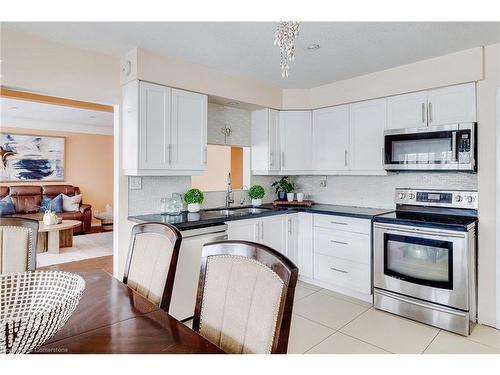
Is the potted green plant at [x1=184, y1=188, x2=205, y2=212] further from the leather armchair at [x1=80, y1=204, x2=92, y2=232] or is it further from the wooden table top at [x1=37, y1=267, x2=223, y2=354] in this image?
the leather armchair at [x1=80, y1=204, x2=92, y2=232]

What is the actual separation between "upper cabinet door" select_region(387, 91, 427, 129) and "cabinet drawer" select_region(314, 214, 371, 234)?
106 cm

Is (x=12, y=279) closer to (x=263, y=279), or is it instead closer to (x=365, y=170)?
(x=263, y=279)

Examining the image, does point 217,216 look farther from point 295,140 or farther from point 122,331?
point 122,331

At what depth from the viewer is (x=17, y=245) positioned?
188 cm

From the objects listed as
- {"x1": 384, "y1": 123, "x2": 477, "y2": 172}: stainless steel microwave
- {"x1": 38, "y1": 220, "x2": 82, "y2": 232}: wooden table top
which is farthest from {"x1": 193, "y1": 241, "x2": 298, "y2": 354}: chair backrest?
{"x1": 38, "y1": 220, "x2": 82, "y2": 232}: wooden table top

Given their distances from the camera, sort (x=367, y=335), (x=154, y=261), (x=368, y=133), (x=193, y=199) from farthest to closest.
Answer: (x=368, y=133) → (x=193, y=199) → (x=367, y=335) → (x=154, y=261)

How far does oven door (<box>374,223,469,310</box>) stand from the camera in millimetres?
2527

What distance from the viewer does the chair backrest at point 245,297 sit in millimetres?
1024

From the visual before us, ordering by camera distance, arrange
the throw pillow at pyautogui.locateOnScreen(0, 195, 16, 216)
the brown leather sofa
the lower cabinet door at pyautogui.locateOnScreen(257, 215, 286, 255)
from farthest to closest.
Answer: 1. the brown leather sofa
2. the throw pillow at pyautogui.locateOnScreen(0, 195, 16, 216)
3. the lower cabinet door at pyautogui.locateOnScreen(257, 215, 286, 255)

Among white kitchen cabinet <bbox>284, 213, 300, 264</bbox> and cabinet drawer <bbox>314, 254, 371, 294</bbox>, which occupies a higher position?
white kitchen cabinet <bbox>284, 213, 300, 264</bbox>

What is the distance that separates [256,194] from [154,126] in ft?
5.18

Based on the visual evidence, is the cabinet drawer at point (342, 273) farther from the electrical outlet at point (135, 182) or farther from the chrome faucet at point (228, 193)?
the electrical outlet at point (135, 182)

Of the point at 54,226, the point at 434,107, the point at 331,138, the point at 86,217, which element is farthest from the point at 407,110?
the point at 86,217

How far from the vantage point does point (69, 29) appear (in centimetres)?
237
